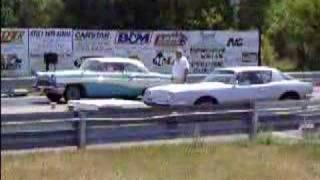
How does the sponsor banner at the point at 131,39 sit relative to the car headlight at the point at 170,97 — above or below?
above

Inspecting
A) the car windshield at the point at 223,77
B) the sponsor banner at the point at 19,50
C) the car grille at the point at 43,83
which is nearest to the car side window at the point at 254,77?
the car windshield at the point at 223,77

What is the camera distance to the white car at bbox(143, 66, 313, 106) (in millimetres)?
20422

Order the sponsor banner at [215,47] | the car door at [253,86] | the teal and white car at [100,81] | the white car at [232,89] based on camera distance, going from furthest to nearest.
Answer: the sponsor banner at [215,47] < the teal and white car at [100,81] < the car door at [253,86] < the white car at [232,89]

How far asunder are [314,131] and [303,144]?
1778mm

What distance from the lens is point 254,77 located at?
22.4 meters

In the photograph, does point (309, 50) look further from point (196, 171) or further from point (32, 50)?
point (196, 171)

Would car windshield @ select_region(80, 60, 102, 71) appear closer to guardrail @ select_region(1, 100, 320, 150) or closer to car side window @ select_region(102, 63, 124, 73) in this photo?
car side window @ select_region(102, 63, 124, 73)

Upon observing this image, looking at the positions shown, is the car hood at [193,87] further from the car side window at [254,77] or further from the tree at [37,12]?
the tree at [37,12]

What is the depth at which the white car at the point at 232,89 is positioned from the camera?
2042 centimetres

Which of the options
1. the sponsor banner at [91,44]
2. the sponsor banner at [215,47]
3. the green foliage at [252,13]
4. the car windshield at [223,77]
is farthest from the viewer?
the green foliage at [252,13]

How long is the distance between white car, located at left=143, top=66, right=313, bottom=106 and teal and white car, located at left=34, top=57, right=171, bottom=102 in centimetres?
373

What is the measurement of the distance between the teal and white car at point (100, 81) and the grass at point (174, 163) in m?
12.3

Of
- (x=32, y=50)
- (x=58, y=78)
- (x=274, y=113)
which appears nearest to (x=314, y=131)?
(x=274, y=113)

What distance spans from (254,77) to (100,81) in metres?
5.43
